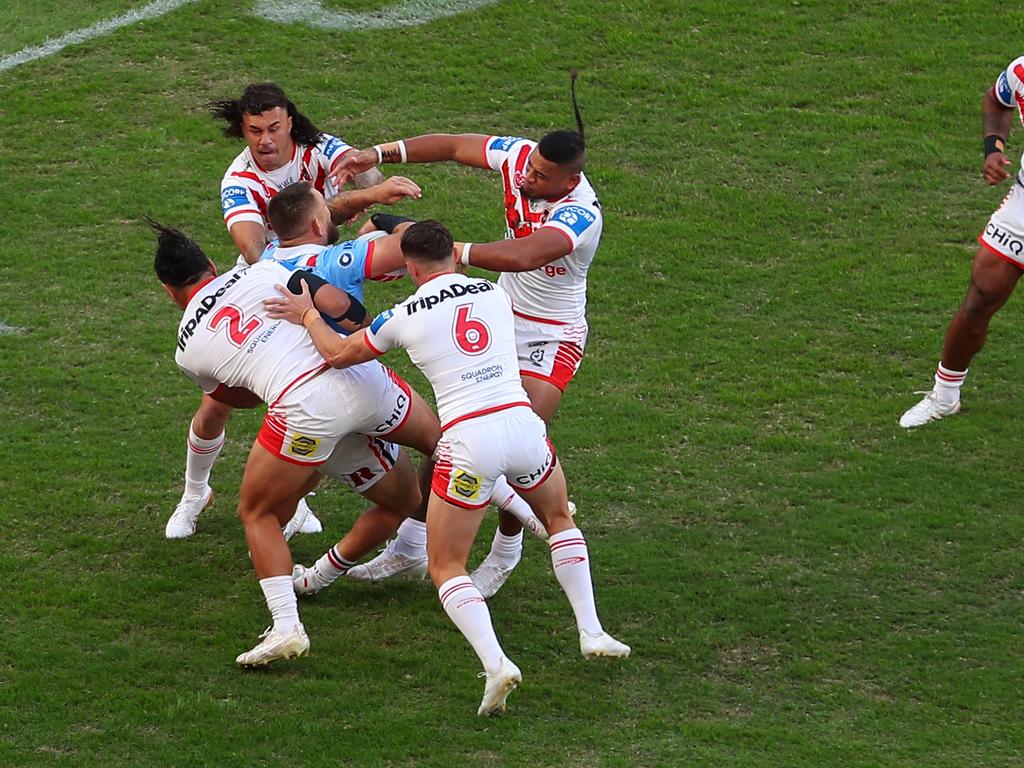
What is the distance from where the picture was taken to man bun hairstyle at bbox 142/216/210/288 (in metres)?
6.53

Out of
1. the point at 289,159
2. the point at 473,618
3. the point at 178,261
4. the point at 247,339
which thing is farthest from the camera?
the point at 289,159

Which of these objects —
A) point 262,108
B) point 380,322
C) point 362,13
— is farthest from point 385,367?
point 362,13

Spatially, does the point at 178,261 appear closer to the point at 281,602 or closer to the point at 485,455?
the point at 281,602

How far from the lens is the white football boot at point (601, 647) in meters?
5.91

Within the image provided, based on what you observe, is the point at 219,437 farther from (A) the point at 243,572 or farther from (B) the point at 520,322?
(B) the point at 520,322

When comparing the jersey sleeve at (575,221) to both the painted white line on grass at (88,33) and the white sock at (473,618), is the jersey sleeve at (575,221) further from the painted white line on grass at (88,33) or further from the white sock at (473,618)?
the painted white line on grass at (88,33)

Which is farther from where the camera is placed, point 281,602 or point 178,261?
point 178,261

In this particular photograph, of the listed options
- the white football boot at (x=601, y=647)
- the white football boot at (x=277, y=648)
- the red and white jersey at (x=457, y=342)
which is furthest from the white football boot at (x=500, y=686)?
the red and white jersey at (x=457, y=342)

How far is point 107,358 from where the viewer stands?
8867 millimetres

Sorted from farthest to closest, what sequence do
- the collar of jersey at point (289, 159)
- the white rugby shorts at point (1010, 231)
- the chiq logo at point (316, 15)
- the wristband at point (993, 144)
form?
the chiq logo at point (316, 15) < the wristband at point (993, 144) < the white rugby shorts at point (1010, 231) < the collar of jersey at point (289, 159)

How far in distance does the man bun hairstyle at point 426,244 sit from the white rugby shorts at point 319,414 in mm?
617

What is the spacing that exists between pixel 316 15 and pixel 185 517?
7.23m

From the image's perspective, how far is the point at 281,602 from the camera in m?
6.12

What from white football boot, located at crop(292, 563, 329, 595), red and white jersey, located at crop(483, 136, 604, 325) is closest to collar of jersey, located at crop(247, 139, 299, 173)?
red and white jersey, located at crop(483, 136, 604, 325)
